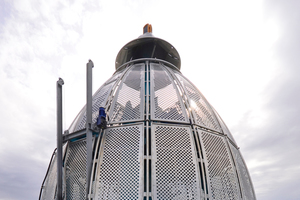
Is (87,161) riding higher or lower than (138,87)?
lower

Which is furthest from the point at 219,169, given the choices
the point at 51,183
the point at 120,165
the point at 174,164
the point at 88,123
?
the point at 51,183

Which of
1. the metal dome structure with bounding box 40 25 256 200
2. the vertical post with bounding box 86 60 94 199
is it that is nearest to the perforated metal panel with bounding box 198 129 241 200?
the metal dome structure with bounding box 40 25 256 200

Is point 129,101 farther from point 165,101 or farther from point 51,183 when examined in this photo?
point 51,183

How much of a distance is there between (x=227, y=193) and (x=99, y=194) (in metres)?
5.68

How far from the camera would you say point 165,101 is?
12078 millimetres

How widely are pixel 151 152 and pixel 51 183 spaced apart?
656cm

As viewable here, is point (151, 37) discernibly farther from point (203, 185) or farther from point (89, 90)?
point (203, 185)

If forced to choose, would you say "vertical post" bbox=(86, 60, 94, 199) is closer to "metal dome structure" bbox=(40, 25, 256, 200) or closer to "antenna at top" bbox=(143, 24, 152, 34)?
"metal dome structure" bbox=(40, 25, 256, 200)

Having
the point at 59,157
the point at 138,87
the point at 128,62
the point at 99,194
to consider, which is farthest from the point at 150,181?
the point at 128,62

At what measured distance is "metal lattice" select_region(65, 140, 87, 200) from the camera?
10.2 m

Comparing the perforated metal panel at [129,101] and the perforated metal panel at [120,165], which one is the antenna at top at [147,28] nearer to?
the perforated metal panel at [129,101]

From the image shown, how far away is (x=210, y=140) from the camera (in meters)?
11.4

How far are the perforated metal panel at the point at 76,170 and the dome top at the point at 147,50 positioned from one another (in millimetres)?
8795

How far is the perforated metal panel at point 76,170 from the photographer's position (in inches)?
401
